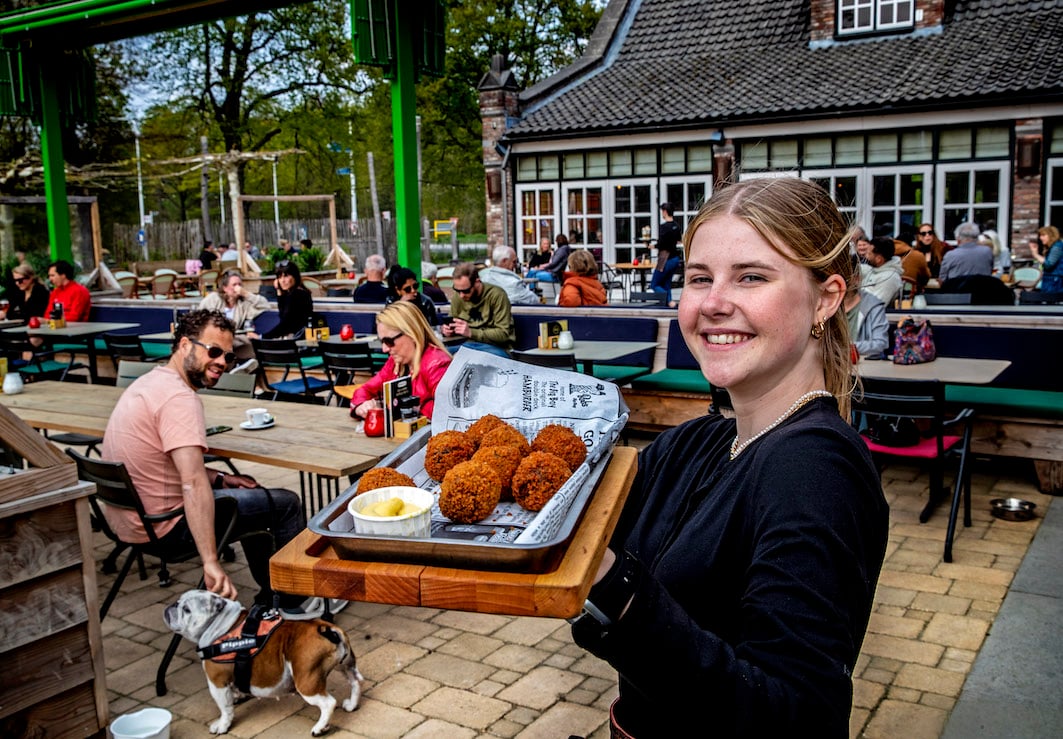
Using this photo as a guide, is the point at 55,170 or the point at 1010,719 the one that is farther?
the point at 55,170

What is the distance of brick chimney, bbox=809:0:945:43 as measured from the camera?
59.4 ft

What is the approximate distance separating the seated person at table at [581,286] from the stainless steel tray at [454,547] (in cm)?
811

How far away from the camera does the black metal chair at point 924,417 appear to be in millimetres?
5129

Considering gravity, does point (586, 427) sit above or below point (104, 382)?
above

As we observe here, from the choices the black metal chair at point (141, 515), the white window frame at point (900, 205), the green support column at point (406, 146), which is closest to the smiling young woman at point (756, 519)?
the black metal chair at point (141, 515)

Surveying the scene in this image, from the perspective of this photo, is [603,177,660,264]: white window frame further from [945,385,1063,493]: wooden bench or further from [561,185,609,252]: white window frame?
[945,385,1063,493]: wooden bench

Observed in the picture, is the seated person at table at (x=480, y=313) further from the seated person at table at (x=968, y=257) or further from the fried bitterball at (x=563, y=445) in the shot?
the fried bitterball at (x=563, y=445)

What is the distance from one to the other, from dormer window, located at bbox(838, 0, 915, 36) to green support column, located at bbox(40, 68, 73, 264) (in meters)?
14.8

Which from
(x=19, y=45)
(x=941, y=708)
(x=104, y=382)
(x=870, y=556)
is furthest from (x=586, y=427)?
(x=19, y=45)

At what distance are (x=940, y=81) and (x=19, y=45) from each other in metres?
14.6

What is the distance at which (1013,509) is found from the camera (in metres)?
5.72

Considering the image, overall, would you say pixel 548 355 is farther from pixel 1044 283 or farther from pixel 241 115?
pixel 241 115

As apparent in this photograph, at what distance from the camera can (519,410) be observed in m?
1.78

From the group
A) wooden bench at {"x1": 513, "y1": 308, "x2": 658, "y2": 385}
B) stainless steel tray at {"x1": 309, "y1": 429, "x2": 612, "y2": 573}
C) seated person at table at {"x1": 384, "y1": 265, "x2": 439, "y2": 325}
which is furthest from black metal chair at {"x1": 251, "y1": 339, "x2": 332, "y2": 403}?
stainless steel tray at {"x1": 309, "y1": 429, "x2": 612, "y2": 573}
